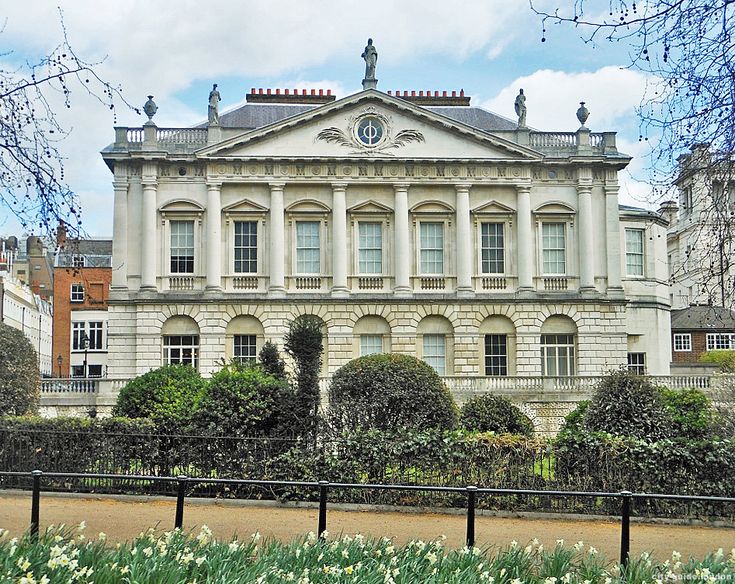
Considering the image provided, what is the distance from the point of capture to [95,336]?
7131 cm

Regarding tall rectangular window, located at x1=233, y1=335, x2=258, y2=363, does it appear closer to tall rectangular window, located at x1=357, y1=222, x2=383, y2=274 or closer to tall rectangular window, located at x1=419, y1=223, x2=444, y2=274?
tall rectangular window, located at x1=357, y1=222, x2=383, y2=274

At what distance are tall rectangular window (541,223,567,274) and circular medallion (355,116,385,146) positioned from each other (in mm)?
9482

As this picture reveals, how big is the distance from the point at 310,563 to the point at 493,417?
16.5 m

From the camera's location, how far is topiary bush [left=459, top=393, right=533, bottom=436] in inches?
992

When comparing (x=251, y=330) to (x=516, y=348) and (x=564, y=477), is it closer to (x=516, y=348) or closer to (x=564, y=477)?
(x=516, y=348)

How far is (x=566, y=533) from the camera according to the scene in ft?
47.2

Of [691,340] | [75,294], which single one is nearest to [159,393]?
[691,340]

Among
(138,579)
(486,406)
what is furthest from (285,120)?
(138,579)

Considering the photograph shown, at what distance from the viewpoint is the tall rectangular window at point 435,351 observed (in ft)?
146

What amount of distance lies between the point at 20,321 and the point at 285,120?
48611mm

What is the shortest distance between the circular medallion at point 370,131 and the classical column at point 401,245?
2502 millimetres

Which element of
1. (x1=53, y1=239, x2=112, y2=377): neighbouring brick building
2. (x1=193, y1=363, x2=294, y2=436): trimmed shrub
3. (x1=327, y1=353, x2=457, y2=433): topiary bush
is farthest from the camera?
(x1=53, y1=239, x2=112, y2=377): neighbouring brick building

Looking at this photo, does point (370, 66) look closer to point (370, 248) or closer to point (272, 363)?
point (370, 248)

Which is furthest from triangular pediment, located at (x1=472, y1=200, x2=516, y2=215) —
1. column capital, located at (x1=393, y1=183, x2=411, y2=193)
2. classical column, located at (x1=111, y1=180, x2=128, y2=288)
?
classical column, located at (x1=111, y1=180, x2=128, y2=288)
